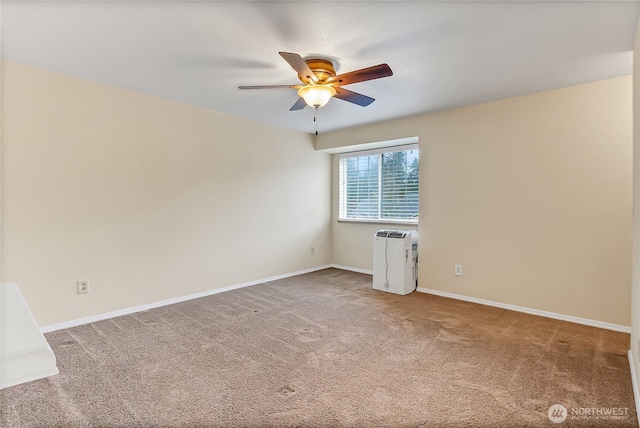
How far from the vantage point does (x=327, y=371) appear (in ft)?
7.24

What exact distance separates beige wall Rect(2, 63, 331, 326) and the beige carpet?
0.51 m

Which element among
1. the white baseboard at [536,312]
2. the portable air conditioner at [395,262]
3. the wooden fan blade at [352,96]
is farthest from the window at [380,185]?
the wooden fan blade at [352,96]

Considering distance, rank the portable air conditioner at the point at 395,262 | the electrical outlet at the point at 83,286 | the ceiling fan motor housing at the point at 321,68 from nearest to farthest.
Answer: the ceiling fan motor housing at the point at 321,68 → the electrical outlet at the point at 83,286 → the portable air conditioner at the point at 395,262

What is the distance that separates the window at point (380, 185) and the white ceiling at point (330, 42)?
1.63 meters

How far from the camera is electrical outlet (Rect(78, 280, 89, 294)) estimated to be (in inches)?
120

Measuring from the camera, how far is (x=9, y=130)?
268 cm

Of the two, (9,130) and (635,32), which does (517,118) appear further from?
(9,130)

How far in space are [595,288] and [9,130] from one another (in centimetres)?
536

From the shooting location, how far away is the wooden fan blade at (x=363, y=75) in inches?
86.7

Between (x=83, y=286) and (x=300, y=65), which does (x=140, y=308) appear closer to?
(x=83, y=286)

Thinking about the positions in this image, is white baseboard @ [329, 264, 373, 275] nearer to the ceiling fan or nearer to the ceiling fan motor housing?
the ceiling fan

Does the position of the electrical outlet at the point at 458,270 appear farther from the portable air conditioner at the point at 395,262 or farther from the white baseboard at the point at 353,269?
the white baseboard at the point at 353,269

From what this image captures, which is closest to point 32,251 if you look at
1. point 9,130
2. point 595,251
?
point 9,130

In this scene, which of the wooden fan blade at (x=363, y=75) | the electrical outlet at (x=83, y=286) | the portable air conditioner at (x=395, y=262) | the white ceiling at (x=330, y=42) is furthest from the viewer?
the portable air conditioner at (x=395, y=262)
